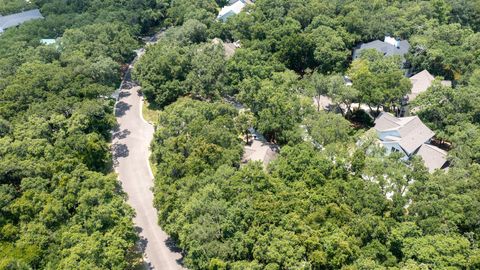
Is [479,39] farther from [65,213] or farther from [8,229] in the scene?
[8,229]

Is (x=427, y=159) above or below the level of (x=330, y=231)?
below

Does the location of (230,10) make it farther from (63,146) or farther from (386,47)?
(63,146)

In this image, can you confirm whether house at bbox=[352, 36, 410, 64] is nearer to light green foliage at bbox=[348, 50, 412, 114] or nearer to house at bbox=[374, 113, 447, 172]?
light green foliage at bbox=[348, 50, 412, 114]

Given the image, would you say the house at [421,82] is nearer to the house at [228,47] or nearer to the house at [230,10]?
the house at [228,47]

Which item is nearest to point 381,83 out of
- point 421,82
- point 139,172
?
point 421,82

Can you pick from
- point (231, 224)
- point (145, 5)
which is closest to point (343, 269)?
point (231, 224)

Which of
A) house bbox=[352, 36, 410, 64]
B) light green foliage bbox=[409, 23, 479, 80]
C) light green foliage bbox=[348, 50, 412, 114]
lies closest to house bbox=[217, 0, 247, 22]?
house bbox=[352, 36, 410, 64]
